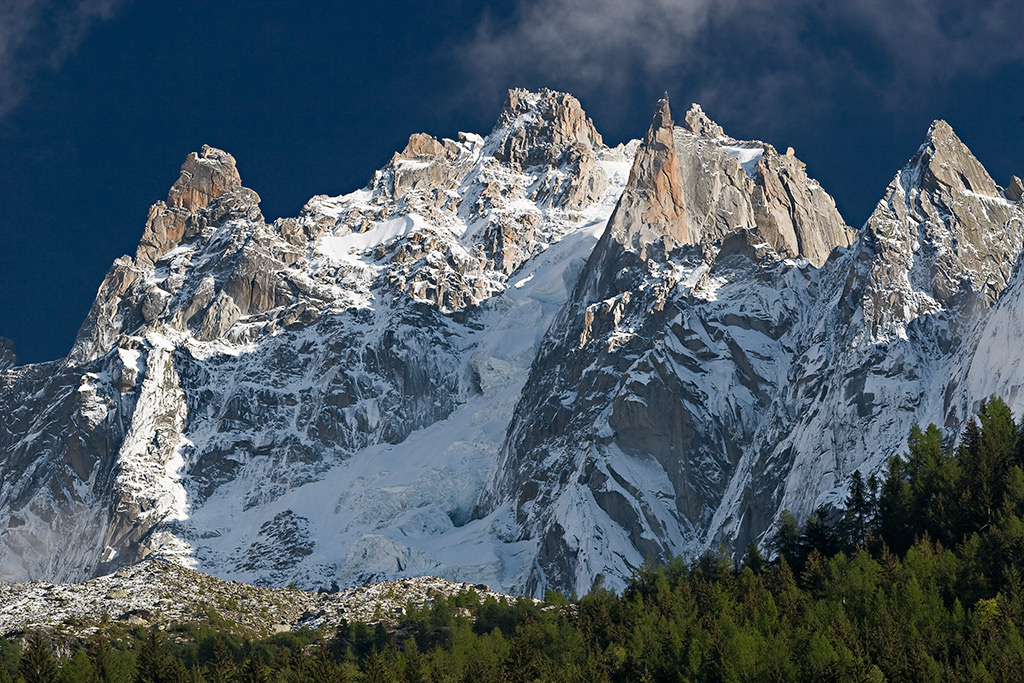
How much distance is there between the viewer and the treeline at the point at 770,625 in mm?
123562

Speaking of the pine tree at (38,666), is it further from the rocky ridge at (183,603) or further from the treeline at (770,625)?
the rocky ridge at (183,603)

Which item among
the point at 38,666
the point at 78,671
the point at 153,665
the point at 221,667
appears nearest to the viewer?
the point at 78,671

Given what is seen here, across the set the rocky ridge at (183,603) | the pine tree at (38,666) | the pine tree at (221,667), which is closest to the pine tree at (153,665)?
the pine tree at (221,667)

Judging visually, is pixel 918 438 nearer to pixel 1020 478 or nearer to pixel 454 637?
pixel 1020 478

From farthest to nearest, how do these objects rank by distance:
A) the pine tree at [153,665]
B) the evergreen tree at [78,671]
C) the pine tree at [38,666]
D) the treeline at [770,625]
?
the pine tree at [153,665] → the pine tree at [38,666] → the treeline at [770,625] → the evergreen tree at [78,671]

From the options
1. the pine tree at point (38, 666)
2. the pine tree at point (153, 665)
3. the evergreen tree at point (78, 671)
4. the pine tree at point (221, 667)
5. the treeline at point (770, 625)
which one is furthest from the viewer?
the pine tree at point (221, 667)

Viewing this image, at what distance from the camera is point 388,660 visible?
13725cm

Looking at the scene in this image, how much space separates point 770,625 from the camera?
134 metres

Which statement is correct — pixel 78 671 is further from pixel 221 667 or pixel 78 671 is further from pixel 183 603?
pixel 183 603

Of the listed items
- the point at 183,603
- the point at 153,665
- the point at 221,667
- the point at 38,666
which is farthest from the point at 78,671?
the point at 183,603

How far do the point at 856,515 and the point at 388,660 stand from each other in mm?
56685

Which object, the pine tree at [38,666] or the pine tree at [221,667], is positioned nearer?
the pine tree at [38,666]

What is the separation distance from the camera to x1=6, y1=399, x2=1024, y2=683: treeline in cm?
12356

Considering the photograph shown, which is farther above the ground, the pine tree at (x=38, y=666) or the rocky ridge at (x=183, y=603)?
the rocky ridge at (x=183, y=603)
